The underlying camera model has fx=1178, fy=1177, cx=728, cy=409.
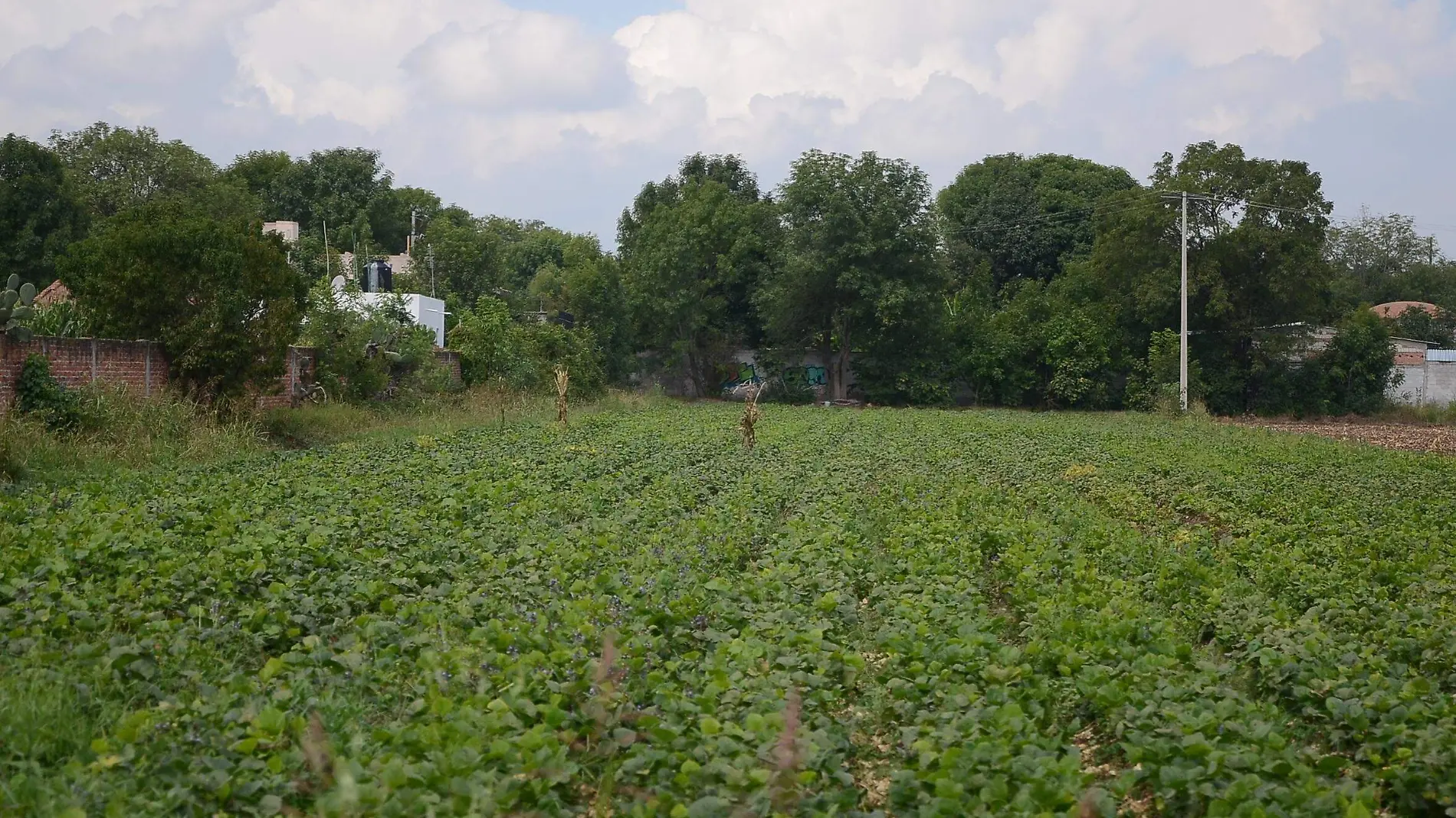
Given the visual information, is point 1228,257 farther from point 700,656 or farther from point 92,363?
point 700,656

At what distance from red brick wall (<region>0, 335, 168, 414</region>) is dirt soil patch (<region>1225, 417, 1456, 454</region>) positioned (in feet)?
80.4

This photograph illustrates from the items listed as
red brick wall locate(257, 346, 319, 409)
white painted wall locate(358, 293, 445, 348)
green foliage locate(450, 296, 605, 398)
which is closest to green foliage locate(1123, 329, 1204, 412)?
green foliage locate(450, 296, 605, 398)

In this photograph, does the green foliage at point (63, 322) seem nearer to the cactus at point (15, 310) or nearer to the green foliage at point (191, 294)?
the green foliage at point (191, 294)

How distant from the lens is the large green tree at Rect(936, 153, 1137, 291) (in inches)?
2318

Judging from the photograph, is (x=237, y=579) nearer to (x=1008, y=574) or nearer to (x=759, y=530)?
(x=759, y=530)

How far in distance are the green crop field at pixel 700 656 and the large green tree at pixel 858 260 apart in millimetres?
34148

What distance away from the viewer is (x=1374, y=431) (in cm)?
3434

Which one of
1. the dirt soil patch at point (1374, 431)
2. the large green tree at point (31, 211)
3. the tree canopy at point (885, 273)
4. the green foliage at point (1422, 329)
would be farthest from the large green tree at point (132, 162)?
the green foliage at point (1422, 329)

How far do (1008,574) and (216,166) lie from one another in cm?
5981

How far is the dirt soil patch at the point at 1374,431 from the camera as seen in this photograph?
28.0 metres

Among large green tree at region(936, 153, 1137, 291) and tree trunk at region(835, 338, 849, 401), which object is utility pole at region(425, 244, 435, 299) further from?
large green tree at region(936, 153, 1137, 291)

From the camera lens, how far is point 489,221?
305 ft

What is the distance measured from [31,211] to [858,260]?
30476 mm

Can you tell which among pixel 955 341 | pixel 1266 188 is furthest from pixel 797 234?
pixel 1266 188
